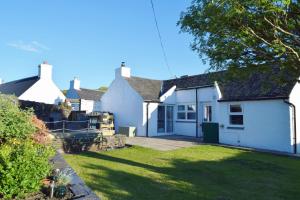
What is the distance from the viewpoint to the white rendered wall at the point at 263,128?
15.4 m

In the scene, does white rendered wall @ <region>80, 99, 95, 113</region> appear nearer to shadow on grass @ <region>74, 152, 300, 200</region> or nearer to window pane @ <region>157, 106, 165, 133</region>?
window pane @ <region>157, 106, 165, 133</region>

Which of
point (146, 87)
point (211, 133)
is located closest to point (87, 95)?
point (146, 87)

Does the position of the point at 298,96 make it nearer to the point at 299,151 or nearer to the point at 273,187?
the point at 299,151

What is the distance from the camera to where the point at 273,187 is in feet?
28.2

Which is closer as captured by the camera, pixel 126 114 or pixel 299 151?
pixel 299 151

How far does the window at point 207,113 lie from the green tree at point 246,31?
11569 millimetres

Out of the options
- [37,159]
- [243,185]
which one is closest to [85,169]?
[37,159]

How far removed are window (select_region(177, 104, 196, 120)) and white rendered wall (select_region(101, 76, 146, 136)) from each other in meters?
3.69

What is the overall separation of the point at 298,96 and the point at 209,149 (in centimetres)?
603

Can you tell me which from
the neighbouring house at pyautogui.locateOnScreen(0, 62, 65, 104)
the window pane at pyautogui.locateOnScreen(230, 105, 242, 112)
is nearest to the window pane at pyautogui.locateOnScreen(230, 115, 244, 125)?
the window pane at pyautogui.locateOnScreen(230, 105, 242, 112)

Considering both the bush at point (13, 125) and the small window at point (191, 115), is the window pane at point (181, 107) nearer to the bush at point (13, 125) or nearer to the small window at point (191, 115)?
the small window at point (191, 115)

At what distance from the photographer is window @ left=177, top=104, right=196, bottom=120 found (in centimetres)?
2245

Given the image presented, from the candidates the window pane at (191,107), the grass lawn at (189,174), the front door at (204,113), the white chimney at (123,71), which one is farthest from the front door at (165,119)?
the grass lawn at (189,174)

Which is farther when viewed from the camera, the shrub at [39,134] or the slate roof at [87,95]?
the slate roof at [87,95]
